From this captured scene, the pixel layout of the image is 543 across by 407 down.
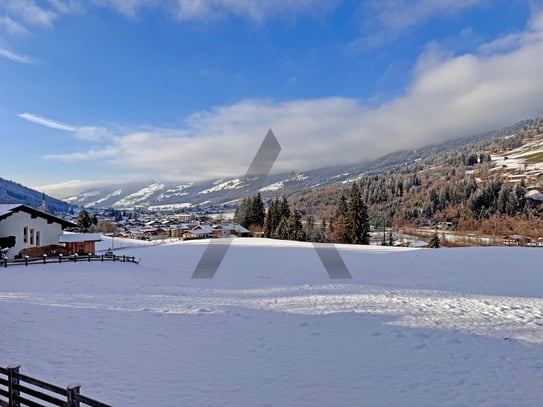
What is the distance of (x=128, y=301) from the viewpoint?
565 inches

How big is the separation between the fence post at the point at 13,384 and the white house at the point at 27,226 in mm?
27987

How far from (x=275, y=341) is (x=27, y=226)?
99.7 ft

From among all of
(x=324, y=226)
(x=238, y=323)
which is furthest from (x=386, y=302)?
(x=324, y=226)

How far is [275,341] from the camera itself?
1018cm

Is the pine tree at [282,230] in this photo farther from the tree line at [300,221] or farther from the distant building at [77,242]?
the distant building at [77,242]

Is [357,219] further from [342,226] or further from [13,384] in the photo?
[13,384]

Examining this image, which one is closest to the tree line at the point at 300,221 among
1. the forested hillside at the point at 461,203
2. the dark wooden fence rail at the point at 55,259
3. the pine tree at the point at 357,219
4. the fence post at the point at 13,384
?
the pine tree at the point at 357,219

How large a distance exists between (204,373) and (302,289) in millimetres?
11160

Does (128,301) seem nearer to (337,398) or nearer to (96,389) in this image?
(96,389)

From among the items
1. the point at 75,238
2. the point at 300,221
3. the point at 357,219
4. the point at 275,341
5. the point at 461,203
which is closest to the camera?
the point at 275,341

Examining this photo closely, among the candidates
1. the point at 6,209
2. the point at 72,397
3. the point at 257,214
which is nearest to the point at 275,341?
the point at 72,397

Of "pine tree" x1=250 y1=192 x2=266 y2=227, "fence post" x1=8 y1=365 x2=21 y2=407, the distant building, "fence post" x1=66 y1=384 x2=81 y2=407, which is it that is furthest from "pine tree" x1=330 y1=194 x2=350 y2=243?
"fence post" x1=66 y1=384 x2=81 y2=407

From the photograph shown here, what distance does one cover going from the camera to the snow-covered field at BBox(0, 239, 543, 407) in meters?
7.15

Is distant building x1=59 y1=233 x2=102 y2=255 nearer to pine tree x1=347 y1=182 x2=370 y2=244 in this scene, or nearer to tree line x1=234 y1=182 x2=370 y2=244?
tree line x1=234 y1=182 x2=370 y2=244
